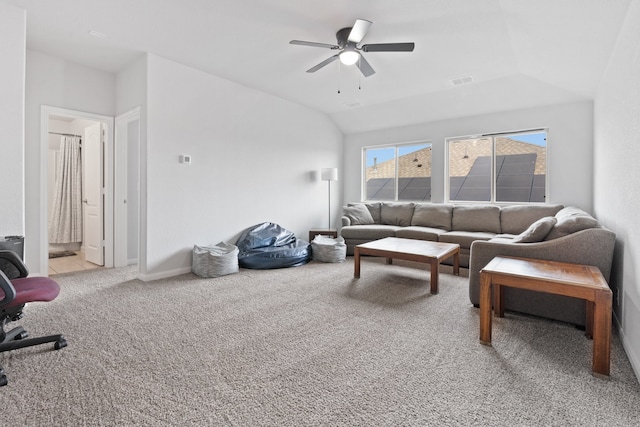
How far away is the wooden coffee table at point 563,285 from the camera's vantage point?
1763 mm

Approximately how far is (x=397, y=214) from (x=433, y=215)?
686mm

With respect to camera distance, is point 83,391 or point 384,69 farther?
point 384,69

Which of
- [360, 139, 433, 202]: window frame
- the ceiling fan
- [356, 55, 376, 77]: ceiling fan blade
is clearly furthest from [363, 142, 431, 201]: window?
the ceiling fan

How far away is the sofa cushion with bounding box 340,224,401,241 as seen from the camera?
522 centimetres

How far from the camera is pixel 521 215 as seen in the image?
4.55 meters

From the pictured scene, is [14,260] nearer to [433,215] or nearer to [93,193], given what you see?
[93,193]

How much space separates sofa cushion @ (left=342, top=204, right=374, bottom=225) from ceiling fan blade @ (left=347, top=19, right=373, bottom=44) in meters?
3.27

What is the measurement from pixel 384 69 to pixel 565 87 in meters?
2.43

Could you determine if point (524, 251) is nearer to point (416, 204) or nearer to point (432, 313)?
point (432, 313)

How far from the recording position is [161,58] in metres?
3.74

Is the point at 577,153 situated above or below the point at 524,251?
above

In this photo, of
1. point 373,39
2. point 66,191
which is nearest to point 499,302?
point 373,39

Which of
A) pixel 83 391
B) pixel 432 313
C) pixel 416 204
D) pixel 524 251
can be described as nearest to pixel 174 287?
pixel 83 391

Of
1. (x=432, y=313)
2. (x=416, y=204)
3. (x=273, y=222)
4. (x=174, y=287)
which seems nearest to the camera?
(x=432, y=313)
